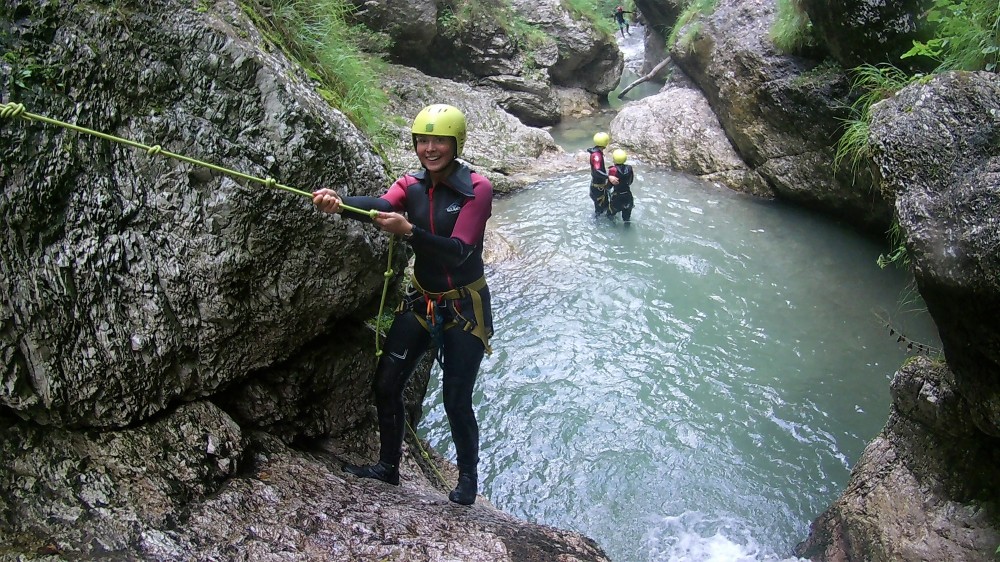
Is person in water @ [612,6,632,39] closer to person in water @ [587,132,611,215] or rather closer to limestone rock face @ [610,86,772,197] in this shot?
limestone rock face @ [610,86,772,197]

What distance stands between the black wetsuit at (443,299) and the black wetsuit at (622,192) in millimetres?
6627

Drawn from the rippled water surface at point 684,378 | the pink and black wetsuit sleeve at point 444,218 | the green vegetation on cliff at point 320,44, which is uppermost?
the green vegetation on cliff at point 320,44

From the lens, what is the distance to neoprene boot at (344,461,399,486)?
3.61 meters

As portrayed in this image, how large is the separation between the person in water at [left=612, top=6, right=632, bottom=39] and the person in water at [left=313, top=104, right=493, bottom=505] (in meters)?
25.2

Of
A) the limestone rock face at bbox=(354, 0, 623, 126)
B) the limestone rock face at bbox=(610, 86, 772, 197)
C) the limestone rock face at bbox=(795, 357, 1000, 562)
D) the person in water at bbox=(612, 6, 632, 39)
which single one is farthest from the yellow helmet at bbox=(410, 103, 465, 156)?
the person in water at bbox=(612, 6, 632, 39)

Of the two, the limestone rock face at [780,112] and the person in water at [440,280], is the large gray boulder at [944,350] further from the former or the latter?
the limestone rock face at [780,112]

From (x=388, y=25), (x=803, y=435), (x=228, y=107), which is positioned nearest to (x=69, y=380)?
(x=228, y=107)

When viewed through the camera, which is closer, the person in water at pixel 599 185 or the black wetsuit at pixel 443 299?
the black wetsuit at pixel 443 299

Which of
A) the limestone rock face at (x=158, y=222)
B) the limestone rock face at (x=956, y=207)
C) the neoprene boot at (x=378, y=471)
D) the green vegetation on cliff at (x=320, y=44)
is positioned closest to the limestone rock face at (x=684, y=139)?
the limestone rock face at (x=956, y=207)

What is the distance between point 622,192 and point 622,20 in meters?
19.3

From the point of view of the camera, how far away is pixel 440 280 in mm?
3396

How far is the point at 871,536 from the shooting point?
408cm

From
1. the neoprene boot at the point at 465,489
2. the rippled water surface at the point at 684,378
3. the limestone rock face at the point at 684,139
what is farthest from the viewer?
the limestone rock face at the point at 684,139

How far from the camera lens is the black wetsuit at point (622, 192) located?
31.8ft
